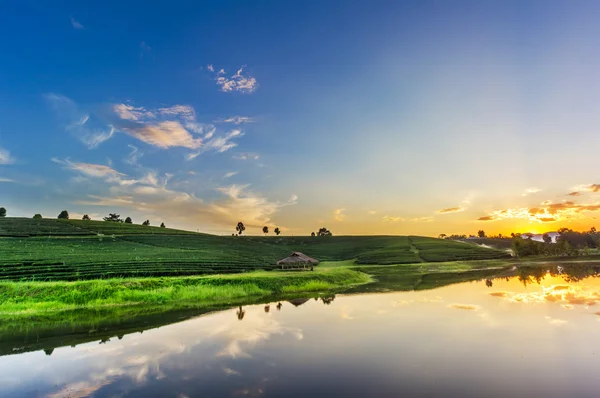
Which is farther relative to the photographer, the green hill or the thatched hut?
the thatched hut

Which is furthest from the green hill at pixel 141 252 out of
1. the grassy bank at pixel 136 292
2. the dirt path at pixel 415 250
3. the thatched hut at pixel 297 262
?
the grassy bank at pixel 136 292

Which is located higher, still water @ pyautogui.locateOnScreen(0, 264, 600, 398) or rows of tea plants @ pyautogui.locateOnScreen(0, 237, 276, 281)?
rows of tea plants @ pyautogui.locateOnScreen(0, 237, 276, 281)

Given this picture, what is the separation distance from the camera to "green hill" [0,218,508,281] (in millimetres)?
52031

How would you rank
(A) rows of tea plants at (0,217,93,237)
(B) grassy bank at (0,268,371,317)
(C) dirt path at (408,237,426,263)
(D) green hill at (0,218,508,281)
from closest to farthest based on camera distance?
(B) grassy bank at (0,268,371,317) → (D) green hill at (0,218,508,281) → (A) rows of tea plants at (0,217,93,237) → (C) dirt path at (408,237,426,263)

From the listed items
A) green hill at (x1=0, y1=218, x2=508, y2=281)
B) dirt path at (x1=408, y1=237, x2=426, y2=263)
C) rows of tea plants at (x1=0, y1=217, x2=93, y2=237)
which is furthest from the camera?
dirt path at (x1=408, y1=237, x2=426, y2=263)

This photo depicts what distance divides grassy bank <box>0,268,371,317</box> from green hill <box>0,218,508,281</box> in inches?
315

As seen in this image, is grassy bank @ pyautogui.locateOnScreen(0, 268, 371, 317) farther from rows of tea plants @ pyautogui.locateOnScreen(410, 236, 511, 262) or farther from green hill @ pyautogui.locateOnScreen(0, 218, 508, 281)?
rows of tea plants @ pyautogui.locateOnScreen(410, 236, 511, 262)

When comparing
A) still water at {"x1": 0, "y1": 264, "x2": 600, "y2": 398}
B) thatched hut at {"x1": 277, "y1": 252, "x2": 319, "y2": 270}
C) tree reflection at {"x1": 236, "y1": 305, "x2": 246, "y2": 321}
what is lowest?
tree reflection at {"x1": 236, "y1": 305, "x2": 246, "y2": 321}

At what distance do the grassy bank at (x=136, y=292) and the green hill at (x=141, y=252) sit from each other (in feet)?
26.2

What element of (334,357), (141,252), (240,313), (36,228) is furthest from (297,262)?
(36,228)

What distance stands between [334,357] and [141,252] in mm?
59606

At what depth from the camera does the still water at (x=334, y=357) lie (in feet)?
52.9

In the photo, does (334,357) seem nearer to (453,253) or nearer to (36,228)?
(453,253)

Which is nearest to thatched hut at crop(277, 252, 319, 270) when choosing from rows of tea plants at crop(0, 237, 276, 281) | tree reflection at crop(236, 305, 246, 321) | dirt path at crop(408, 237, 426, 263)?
rows of tea plants at crop(0, 237, 276, 281)
